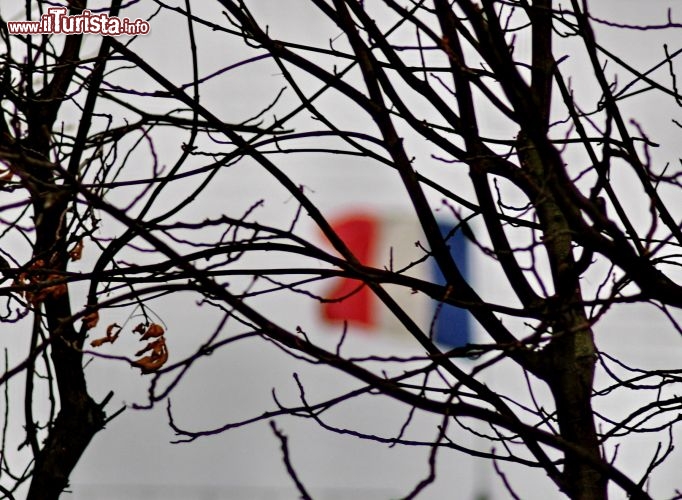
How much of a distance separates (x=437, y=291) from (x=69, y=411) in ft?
3.62

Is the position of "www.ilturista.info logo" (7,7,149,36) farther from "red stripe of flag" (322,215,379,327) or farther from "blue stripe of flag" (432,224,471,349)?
"red stripe of flag" (322,215,379,327)

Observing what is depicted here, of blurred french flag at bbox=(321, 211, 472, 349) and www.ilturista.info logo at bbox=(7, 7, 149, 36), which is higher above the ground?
blurred french flag at bbox=(321, 211, 472, 349)

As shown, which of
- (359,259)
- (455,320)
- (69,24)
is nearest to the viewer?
(69,24)

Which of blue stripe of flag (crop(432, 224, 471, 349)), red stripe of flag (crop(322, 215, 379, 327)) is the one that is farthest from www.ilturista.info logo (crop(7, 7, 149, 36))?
red stripe of flag (crop(322, 215, 379, 327))

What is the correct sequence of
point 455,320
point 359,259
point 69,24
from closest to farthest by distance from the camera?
point 69,24 < point 455,320 < point 359,259

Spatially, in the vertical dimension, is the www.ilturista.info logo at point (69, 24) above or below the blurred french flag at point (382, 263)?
below

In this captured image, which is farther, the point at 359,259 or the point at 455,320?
the point at 359,259

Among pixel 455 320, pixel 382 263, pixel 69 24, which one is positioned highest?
pixel 382 263

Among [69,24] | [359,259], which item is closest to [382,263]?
[359,259]

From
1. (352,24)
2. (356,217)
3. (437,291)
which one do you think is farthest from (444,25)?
(356,217)

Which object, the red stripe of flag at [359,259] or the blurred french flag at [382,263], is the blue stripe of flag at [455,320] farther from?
the red stripe of flag at [359,259]

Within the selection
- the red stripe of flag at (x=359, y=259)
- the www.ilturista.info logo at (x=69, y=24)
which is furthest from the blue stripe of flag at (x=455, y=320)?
the www.ilturista.info logo at (x=69, y=24)

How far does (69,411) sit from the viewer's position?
8.02ft

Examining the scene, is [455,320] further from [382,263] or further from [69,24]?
[69,24]
